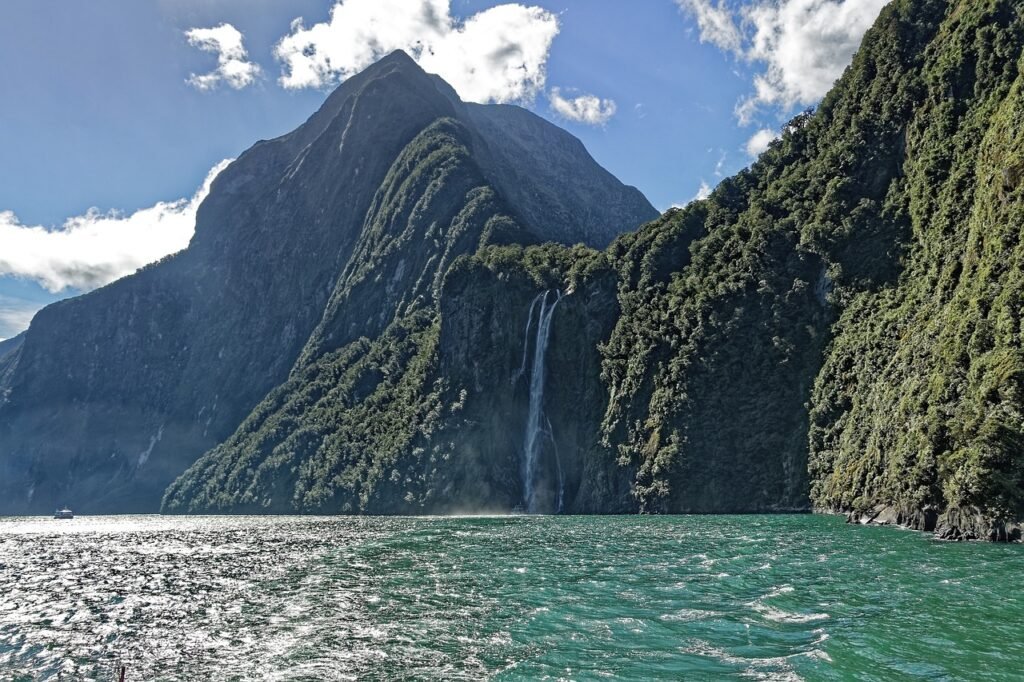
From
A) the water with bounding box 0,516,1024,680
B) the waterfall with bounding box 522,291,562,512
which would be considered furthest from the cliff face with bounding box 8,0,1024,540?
the water with bounding box 0,516,1024,680

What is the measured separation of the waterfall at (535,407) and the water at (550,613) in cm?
6948

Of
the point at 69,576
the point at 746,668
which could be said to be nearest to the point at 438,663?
the point at 746,668

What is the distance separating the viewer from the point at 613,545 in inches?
2084

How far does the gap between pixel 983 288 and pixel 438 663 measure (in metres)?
55.2

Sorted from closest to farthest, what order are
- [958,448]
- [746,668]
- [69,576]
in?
1. [746,668]
2. [69,576]
3. [958,448]

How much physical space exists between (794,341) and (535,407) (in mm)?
46772

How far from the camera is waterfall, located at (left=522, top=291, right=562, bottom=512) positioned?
122 meters

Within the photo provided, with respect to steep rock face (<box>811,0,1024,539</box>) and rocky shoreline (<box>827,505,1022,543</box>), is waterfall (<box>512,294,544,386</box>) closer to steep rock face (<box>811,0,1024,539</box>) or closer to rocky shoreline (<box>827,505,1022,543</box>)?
steep rock face (<box>811,0,1024,539</box>)

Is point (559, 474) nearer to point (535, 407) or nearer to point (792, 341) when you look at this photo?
point (535, 407)


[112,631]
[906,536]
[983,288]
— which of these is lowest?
[112,631]

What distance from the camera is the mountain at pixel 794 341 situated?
57.9 metres

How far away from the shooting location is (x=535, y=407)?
12800 centimetres

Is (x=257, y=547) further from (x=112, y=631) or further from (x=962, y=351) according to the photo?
(x=962, y=351)

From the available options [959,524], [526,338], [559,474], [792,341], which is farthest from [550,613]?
[526,338]
